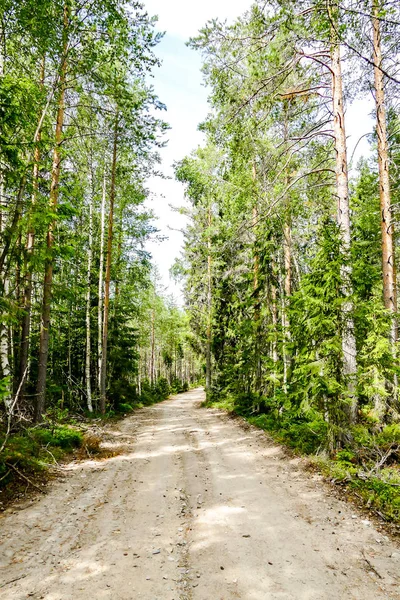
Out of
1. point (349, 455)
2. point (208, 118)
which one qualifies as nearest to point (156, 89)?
point (208, 118)

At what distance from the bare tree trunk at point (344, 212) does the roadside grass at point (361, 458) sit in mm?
705

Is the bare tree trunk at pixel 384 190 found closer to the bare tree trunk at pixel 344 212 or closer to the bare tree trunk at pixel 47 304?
the bare tree trunk at pixel 344 212

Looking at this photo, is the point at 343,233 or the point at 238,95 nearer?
A: the point at 343,233

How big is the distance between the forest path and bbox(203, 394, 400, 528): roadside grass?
44 centimetres

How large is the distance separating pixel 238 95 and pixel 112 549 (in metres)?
10.8

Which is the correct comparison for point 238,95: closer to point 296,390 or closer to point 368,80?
point 368,80

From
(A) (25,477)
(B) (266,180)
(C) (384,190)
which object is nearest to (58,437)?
(A) (25,477)

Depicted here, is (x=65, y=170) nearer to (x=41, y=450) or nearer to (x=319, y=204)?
(x=319, y=204)

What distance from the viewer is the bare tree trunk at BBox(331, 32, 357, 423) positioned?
8.15m

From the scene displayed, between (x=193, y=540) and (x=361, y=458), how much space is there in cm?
438

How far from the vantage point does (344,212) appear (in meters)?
8.67

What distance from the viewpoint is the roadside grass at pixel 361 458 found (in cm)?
566

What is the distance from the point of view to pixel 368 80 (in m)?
11.7

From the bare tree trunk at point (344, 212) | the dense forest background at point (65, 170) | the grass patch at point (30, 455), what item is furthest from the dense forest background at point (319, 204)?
the grass patch at point (30, 455)
